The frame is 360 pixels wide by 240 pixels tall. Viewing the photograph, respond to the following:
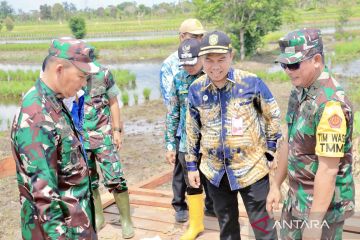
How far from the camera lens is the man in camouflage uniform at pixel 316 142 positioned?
7.35ft

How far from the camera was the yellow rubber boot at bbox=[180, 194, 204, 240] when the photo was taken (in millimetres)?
3922

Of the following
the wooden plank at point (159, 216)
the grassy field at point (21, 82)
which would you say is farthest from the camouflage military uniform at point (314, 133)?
the grassy field at point (21, 82)

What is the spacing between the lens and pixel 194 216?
394 cm

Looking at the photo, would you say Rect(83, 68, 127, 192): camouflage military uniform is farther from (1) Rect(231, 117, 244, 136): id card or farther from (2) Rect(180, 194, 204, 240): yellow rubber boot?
(1) Rect(231, 117, 244, 136): id card

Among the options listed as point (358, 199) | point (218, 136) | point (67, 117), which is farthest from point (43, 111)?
point (358, 199)

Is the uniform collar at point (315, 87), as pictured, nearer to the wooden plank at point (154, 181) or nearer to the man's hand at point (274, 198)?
the man's hand at point (274, 198)

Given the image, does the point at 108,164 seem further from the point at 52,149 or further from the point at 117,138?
the point at 52,149

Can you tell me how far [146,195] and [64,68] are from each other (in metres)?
3.04

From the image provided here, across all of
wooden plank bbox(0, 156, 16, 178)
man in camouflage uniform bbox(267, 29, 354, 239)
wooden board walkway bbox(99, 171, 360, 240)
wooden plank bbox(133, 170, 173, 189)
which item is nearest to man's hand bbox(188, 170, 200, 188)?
wooden board walkway bbox(99, 171, 360, 240)

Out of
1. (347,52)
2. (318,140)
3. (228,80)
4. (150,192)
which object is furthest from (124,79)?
(318,140)

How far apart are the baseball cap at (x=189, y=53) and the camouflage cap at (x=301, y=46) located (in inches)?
54.2

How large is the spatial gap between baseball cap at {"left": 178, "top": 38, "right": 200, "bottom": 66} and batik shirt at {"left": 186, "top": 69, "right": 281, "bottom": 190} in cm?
52

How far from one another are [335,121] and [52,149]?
1.38 meters

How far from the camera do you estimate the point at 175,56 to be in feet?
13.7
